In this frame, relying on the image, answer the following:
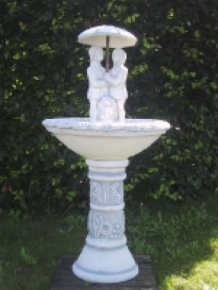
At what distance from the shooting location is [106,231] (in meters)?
3.08

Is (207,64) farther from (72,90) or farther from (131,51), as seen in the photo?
(72,90)

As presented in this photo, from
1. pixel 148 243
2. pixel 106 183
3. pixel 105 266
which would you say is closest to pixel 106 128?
pixel 106 183

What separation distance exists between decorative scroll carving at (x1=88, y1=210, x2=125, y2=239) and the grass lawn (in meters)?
0.50

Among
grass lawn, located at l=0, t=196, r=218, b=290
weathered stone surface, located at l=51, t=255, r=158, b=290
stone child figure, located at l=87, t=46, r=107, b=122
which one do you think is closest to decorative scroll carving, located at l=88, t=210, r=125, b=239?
weathered stone surface, located at l=51, t=255, r=158, b=290

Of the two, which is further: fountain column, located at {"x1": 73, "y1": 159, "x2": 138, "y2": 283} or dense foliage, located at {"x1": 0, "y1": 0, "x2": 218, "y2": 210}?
dense foliage, located at {"x1": 0, "y1": 0, "x2": 218, "y2": 210}

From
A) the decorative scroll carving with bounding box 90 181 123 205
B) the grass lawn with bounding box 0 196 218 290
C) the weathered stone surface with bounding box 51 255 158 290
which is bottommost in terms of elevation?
the grass lawn with bounding box 0 196 218 290

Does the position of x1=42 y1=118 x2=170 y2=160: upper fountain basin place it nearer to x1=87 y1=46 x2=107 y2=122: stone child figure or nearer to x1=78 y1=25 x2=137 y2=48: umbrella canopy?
x1=87 y1=46 x2=107 y2=122: stone child figure

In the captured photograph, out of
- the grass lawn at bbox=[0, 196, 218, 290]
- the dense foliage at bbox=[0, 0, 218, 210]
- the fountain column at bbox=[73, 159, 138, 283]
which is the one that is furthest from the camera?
the dense foliage at bbox=[0, 0, 218, 210]

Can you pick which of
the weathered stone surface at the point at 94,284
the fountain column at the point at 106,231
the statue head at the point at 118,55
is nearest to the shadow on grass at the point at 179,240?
the weathered stone surface at the point at 94,284

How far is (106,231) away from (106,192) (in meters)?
0.27

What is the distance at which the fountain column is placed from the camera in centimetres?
303

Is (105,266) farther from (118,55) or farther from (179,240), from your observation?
(118,55)

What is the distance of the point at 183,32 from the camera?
4293mm

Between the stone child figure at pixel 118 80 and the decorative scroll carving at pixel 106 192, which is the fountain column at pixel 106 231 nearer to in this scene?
the decorative scroll carving at pixel 106 192
